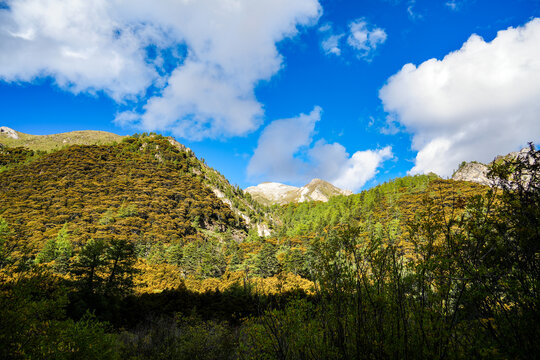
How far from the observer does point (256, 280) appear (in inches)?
396

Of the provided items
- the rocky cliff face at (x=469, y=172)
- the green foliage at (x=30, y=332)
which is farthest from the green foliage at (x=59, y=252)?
the rocky cliff face at (x=469, y=172)

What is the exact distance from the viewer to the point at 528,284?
293cm

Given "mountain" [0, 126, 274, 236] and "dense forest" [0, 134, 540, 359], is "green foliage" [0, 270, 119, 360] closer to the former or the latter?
"dense forest" [0, 134, 540, 359]

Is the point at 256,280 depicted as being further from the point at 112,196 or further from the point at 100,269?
the point at 112,196

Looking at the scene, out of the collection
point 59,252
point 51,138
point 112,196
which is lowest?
point 59,252

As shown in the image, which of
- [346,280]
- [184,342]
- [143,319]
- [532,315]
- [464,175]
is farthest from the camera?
[464,175]

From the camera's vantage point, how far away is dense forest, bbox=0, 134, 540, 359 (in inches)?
119

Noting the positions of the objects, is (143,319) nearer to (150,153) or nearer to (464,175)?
(150,153)

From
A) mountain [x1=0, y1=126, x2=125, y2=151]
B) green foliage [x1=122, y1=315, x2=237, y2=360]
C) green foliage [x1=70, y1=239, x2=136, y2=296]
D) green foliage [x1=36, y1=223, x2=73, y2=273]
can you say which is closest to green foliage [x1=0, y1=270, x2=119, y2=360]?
green foliage [x1=122, y1=315, x2=237, y2=360]

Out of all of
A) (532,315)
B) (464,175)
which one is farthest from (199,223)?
(464,175)

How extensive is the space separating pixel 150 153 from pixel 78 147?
22.3 metres

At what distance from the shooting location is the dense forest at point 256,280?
3035 mm

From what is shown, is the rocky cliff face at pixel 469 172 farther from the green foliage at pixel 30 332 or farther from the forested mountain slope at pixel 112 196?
the green foliage at pixel 30 332

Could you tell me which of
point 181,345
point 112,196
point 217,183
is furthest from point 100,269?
point 217,183
